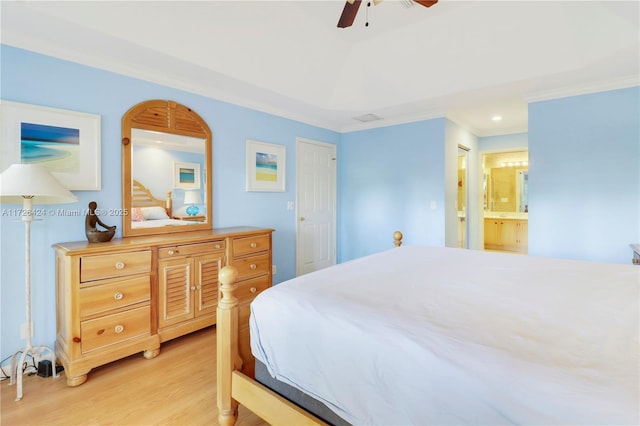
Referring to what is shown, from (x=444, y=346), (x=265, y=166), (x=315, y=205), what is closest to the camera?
(x=444, y=346)

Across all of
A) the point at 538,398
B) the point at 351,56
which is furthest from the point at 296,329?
the point at 351,56

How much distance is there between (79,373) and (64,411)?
266 millimetres

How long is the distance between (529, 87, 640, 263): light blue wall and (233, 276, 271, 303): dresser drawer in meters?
2.95

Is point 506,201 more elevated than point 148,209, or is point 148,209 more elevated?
point 506,201

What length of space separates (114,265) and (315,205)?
2.81m

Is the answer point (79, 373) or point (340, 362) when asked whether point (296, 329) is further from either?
point (79, 373)

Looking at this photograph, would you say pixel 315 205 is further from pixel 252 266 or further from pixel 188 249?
pixel 188 249

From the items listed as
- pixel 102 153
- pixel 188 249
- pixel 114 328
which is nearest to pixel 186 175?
pixel 102 153

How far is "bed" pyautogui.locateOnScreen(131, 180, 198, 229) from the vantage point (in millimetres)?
2645

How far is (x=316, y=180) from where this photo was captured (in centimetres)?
454

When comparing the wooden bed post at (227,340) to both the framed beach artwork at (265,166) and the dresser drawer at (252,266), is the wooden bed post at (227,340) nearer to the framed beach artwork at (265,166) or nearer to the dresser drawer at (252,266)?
the dresser drawer at (252,266)

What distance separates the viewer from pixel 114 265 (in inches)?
83.3

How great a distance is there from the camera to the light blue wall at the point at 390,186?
4027 mm

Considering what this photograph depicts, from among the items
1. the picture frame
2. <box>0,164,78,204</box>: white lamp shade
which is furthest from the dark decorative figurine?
the picture frame
